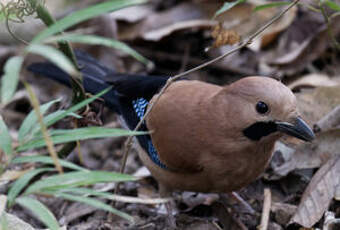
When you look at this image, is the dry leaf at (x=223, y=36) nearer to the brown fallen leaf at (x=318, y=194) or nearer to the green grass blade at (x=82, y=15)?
the brown fallen leaf at (x=318, y=194)

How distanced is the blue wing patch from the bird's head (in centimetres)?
77

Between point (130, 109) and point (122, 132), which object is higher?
point (122, 132)

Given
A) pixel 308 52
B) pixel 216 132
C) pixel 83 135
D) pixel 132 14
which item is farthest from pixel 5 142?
pixel 132 14

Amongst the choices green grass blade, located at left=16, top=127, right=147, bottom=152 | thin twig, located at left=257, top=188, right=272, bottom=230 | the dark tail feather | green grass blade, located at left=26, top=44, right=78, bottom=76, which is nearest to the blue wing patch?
the dark tail feather

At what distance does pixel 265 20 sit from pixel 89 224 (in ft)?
9.93

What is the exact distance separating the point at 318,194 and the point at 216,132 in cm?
78

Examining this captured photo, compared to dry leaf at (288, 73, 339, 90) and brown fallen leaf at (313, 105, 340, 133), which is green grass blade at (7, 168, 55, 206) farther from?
dry leaf at (288, 73, 339, 90)

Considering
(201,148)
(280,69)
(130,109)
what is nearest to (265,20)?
(280,69)

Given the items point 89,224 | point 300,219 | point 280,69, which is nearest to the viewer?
point 300,219

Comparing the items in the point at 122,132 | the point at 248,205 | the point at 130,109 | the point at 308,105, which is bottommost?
the point at 248,205

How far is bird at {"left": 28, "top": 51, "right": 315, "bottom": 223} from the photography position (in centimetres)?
330

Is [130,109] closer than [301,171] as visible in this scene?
No

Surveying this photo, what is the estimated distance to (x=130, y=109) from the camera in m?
4.45

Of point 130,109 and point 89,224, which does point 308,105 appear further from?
point 89,224
